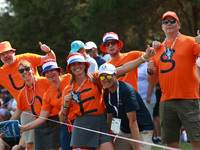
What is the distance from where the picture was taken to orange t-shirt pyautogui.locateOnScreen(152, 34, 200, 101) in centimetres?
599

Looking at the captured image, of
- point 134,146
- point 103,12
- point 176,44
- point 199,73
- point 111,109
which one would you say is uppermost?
point 103,12

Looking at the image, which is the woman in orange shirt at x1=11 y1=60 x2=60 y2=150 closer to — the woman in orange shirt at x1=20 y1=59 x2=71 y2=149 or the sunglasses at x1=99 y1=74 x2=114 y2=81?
the woman in orange shirt at x1=20 y1=59 x2=71 y2=149

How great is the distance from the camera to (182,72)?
19.6 feet

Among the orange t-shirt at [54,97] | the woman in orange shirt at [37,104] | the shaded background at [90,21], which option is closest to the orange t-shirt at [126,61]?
the orange t-shirt at [54,97]

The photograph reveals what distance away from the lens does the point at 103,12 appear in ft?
51.8

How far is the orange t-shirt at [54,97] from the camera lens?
22.2 feet

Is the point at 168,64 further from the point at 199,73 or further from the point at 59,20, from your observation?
the point at 59,20

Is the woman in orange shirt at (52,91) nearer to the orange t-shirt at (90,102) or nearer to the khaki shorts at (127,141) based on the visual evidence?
the orange t-shirt at (90,102)

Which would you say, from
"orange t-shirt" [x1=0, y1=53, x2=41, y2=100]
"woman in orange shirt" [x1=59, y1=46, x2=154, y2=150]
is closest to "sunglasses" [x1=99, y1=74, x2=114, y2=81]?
"woman in orange shirt" [x1=59, y1=46, x2=154, y2=150]

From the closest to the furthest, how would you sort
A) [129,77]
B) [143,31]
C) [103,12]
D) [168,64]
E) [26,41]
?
[168,64] < [129,77] < [103,12] < [143,31] < [26,41]

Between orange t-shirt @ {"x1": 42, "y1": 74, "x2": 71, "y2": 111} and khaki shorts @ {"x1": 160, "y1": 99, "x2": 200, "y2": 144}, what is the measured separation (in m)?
1.71

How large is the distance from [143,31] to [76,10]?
15.5ft

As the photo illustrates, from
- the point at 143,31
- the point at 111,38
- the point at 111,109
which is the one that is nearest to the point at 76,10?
the point at 143,31

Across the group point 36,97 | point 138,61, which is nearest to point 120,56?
point 138,61
